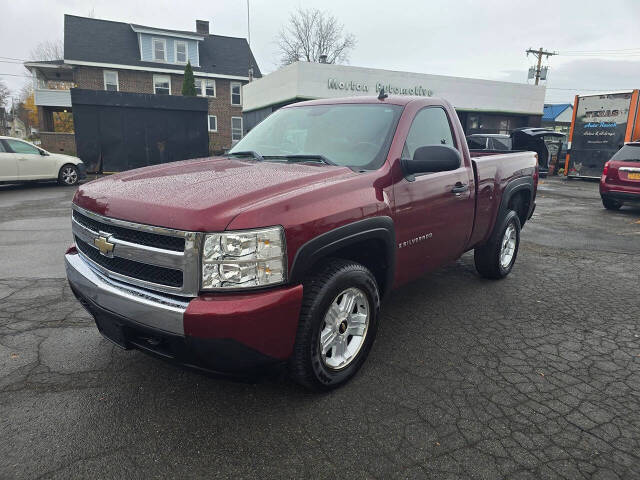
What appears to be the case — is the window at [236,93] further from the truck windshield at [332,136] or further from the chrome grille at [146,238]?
the chrome grille at [146,238]

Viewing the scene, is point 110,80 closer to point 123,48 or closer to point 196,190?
point 123,48

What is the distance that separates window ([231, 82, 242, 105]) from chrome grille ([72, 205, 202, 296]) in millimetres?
35489

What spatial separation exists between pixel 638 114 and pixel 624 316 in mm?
15805

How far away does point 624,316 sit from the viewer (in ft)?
13.7

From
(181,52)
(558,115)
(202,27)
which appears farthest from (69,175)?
(558,115)

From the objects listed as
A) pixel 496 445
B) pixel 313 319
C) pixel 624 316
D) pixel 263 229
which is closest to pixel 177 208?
pixel 263 229

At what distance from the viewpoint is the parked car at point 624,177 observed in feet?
32.5

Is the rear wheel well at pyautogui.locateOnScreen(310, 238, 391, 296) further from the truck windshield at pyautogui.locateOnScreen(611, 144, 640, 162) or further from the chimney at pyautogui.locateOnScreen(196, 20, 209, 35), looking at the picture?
the chimney at pyautogui.locateOnScreen(196, 20, 209, 35)

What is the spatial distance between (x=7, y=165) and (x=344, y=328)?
43.7 ft

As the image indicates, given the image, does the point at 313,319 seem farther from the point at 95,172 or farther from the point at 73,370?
the point at 95,172

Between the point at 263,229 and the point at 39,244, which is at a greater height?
the point at 263,229

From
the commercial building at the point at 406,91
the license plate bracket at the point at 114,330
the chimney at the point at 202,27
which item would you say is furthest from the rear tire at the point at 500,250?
the chimney at the point at 202,27

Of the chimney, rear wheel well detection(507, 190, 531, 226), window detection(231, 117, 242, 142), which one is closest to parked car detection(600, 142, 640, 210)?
rear wheel well detection(507, 190, 531, 226)

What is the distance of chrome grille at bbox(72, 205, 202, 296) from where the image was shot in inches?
86.2
